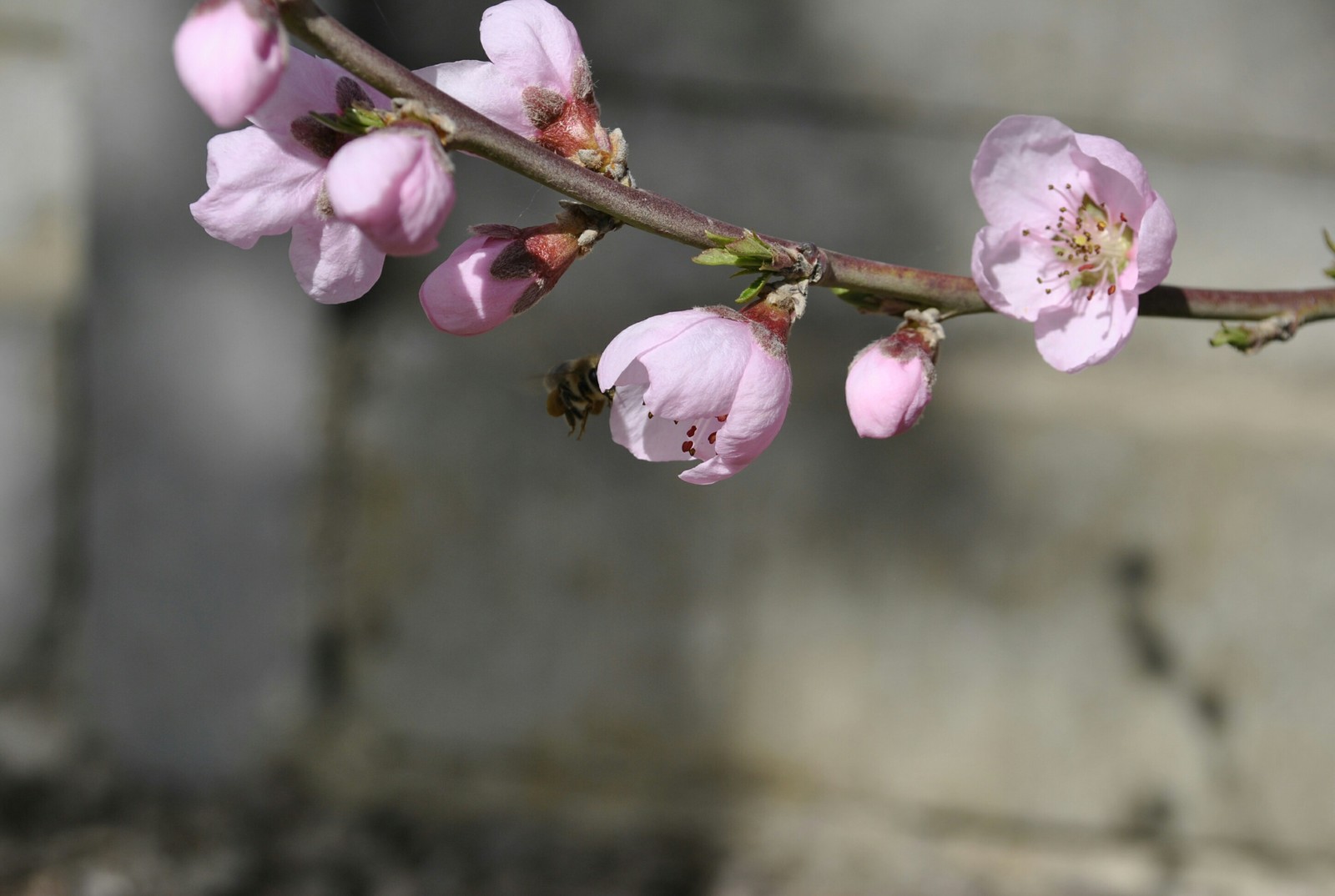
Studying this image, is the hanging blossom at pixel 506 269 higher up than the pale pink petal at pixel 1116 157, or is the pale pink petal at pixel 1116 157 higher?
the pale pink petal at pixel 1116 157

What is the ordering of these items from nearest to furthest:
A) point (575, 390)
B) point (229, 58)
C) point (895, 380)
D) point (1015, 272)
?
point (229, 58) < point (895, 380) < point (1015, 272) < point (575, 390)

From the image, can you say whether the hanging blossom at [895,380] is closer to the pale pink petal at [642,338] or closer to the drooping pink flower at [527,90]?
the pale pink petal at [642,338]

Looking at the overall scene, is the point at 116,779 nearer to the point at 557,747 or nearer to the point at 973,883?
the point at 557,747

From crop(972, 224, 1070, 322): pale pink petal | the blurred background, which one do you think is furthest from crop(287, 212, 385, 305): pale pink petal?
the blurred background

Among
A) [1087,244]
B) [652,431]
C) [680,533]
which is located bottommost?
[680,533]

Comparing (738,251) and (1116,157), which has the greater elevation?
(1116,157)

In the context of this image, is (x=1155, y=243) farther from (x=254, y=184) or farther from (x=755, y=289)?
(x=254, y=184)

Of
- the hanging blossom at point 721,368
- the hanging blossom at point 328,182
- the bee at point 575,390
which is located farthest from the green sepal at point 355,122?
the bee at point 575,390

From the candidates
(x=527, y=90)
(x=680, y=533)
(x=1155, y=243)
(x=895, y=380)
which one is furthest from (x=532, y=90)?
(x=680, y=533)
